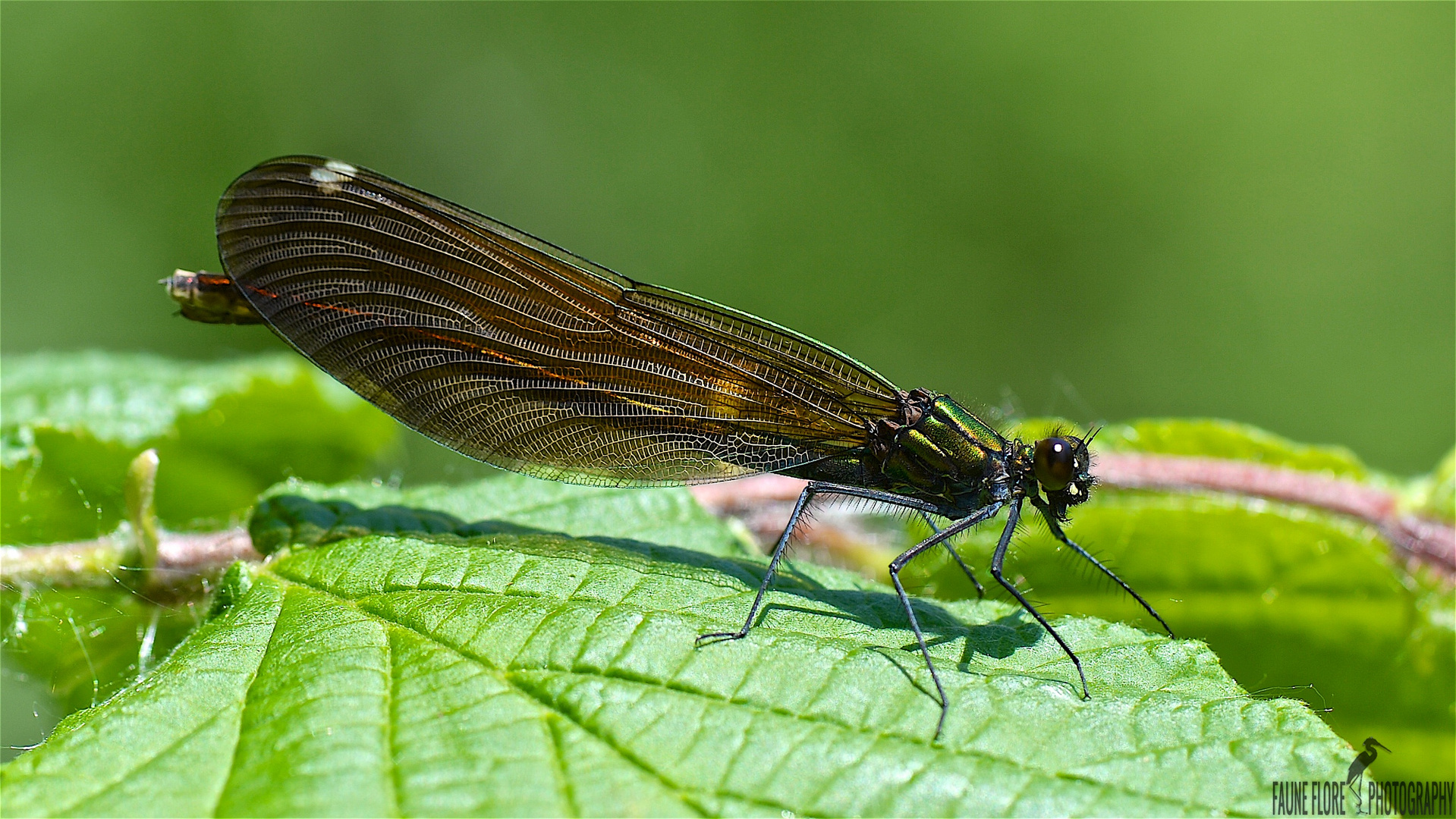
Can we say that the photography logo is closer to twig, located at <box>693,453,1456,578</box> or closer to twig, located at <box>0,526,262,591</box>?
twig, located at <box>693,453,1456,578</box>

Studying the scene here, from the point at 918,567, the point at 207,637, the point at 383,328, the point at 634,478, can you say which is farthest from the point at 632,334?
the point at 207,637

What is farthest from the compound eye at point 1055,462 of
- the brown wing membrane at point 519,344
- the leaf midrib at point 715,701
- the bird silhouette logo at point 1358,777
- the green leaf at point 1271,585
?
the bird silhouette logo at point 1358,777

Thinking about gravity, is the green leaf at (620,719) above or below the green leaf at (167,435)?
below

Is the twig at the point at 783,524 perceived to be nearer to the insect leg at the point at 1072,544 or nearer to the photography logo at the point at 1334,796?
the insect leg at the point at 1072,544

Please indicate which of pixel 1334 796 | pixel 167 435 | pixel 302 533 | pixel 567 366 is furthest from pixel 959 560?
pixel 167 435

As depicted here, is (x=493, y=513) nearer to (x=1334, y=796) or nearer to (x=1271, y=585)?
(x=1334, y=796)

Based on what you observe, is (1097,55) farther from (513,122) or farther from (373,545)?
(373,545)
